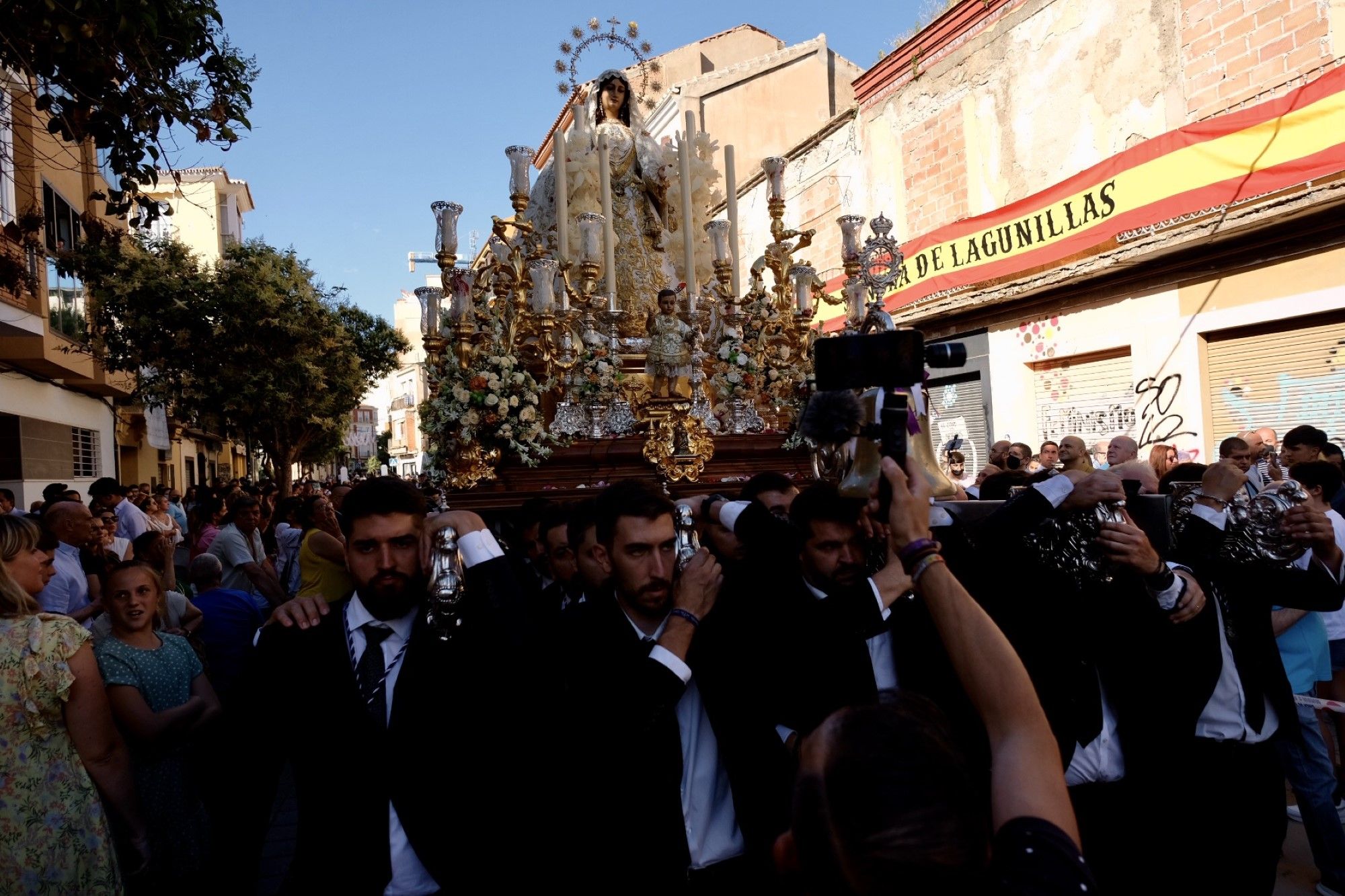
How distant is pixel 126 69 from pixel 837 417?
484 centimetres

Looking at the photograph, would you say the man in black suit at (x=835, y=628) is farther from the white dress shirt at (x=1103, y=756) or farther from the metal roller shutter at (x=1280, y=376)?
the metal roller shutter at (x=1280, y=376)

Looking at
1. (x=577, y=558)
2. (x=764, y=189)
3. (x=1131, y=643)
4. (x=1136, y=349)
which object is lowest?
(x=1131, y=643)

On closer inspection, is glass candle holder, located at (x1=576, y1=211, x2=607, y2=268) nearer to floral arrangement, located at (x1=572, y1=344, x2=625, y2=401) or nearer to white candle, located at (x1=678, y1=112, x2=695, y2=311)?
floral arrangement, located at (x1=572, y1=344, x2=625, y2=401)

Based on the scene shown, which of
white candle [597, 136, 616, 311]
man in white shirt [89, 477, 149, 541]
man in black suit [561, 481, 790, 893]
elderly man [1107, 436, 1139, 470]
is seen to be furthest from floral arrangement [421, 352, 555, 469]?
man in white shirt [89, 477, 149, 541]

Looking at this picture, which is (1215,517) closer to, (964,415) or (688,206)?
(688,206)

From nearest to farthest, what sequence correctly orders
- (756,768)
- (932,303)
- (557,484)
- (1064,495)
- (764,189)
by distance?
(756,768) < (1064,495) < (557,484) < (932,303) < (764,189)

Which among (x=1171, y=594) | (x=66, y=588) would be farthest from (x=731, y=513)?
(x=66, y=588)

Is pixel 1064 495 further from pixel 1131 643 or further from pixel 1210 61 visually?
pixel 1210 61

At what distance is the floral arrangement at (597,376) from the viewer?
6629 mm

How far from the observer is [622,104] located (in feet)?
28.8

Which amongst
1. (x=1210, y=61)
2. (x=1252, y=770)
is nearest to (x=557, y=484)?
(x=1252, y=770)

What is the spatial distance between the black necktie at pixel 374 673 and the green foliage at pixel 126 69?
3.46 metres

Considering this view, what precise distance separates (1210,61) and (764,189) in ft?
31.1

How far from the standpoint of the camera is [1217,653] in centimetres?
295
